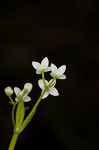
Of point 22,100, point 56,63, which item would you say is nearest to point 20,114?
point 22,100

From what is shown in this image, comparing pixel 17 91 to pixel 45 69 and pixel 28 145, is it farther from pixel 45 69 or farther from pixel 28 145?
pixel 28 145

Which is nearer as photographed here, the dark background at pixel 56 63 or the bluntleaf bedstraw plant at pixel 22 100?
the bluntleaf bedstraw plant at pixel 22 100

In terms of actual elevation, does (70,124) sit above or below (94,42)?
below

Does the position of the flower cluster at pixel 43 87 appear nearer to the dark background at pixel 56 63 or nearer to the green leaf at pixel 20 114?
the green leaf at pixel 20 114

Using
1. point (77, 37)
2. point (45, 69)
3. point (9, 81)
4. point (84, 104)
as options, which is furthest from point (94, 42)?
point (45, 69)

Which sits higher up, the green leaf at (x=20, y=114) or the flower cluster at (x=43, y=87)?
the flower cluster at (x=43, y=87)

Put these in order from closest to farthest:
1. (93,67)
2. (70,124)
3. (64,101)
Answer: (70,124) < (64,101) < (93,67)

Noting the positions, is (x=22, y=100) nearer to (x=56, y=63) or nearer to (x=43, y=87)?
(x=43, y=87)

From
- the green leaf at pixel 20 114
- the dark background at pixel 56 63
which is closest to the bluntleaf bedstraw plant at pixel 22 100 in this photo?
the green leaf at pixel 20 114
